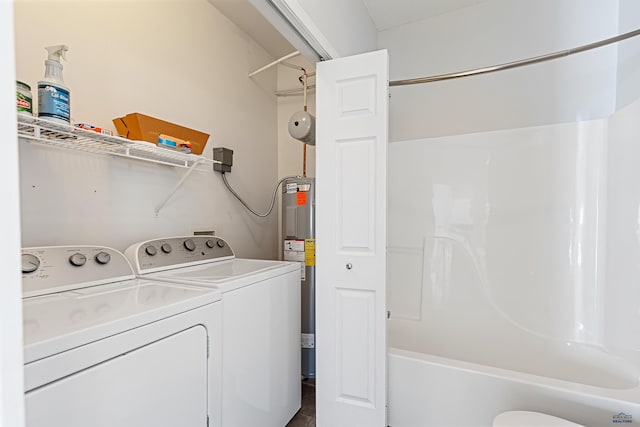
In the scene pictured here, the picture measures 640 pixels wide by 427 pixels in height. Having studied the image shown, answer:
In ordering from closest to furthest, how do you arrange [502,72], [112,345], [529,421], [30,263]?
1. [112,345]
2. [30,263]
3. [529,421]
4. [502,72]

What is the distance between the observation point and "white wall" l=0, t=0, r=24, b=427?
320 millimetres

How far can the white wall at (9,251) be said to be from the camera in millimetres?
320

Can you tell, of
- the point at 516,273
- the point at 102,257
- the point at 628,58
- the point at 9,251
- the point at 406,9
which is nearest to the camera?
the point at 9,251

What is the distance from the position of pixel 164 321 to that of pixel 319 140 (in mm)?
1135

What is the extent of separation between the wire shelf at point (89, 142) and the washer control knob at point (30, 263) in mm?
413

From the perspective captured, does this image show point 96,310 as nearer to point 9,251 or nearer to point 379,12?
point 9,251

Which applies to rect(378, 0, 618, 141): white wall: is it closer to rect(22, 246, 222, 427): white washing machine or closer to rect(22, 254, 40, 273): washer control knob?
rect(22, 246, 222, 427): white washing machine

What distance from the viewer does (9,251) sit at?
12.9 inches

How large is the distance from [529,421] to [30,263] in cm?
183

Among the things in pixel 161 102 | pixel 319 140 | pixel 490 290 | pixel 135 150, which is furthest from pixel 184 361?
pixel 490 290

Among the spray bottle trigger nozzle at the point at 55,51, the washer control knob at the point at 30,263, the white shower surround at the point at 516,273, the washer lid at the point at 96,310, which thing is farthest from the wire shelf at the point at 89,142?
the white shower surround at the point at 516,273

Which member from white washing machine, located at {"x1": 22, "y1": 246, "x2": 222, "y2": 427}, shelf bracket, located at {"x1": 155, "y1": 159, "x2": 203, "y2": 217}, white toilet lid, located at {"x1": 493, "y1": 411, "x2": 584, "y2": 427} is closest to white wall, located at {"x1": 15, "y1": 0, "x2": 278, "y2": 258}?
shelf bracket, located at {"x1": 155, "y1": 159, "x2": 203, "y2": 217}

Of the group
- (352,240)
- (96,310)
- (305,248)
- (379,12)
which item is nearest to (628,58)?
(379,12)

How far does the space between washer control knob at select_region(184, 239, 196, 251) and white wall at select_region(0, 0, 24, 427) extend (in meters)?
1.32
